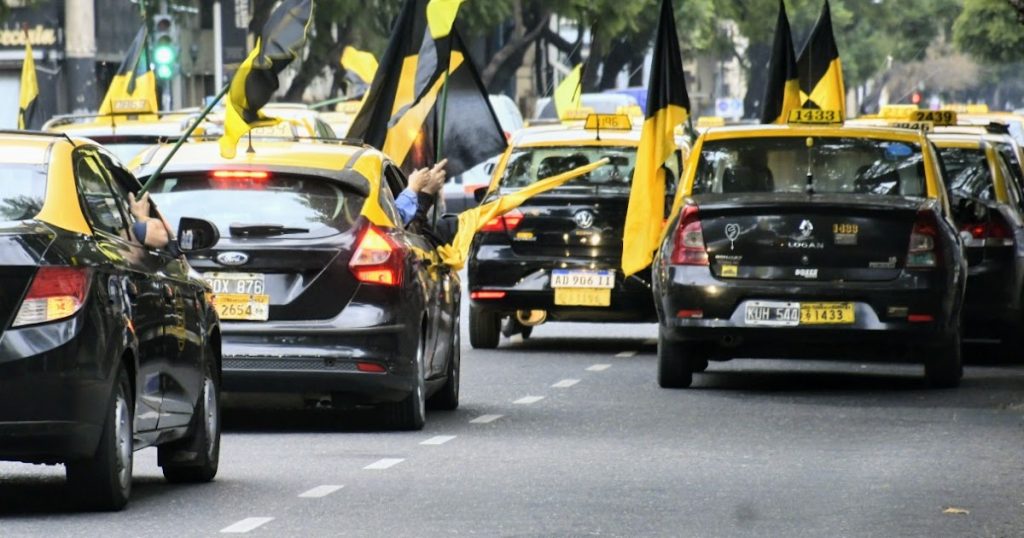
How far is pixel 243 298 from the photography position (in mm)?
13367

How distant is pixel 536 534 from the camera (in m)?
9.56

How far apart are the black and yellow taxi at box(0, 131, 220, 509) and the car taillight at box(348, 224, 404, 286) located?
230 cm

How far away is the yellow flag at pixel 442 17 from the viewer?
18.0 m

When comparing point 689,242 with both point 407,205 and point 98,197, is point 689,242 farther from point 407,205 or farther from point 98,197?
point 98,197

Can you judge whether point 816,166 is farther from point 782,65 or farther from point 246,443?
point 782,65

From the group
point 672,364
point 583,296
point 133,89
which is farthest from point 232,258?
point 133,89

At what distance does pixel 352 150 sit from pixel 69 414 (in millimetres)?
5155

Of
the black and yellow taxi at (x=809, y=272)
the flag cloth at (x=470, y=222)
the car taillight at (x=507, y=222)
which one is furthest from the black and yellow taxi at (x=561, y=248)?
the black and yellow taxi at (x=809, y=272)

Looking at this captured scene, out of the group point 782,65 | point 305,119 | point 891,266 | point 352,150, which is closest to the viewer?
point 352,150

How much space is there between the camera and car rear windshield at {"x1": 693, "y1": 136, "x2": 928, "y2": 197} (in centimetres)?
1672

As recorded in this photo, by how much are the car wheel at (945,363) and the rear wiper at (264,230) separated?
488 centimetres

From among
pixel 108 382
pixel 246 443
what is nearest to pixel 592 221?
pixel 246 443

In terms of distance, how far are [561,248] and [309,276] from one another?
670 centimetres

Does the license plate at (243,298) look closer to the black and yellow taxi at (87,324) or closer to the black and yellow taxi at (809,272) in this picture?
the black and yellow taxi at (87,324)
